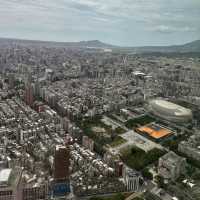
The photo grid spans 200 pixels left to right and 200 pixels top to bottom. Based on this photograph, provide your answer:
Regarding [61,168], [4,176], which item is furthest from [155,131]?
[4,176]

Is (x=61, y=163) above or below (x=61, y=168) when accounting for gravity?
above

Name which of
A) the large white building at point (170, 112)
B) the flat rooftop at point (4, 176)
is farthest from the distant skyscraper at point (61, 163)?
the large white building at point (170, 112)

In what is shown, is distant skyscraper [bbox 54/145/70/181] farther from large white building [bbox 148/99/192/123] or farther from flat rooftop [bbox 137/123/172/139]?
large white building [bbox 148/99/192/123]

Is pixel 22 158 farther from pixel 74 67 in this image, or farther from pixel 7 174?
pixel 74 67

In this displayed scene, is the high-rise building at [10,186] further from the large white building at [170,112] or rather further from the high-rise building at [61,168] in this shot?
the large white building at [170,112]

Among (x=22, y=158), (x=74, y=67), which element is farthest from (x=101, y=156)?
(x=74, y=67)

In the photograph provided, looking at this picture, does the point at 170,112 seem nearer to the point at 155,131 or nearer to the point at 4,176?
the point at 155,131

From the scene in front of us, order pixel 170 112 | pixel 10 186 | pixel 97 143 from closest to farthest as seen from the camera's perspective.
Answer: pixel 10 186, pixel 97 143, pixel 170 112
